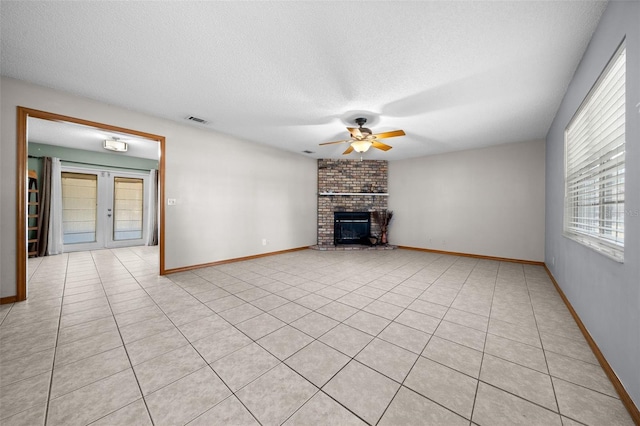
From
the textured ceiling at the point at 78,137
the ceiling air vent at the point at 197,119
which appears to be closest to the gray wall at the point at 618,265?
the ceiling air vent at the point at 197,119

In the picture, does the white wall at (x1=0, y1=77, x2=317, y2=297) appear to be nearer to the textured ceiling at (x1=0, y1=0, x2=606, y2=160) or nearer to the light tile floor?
the textured ceiling at (x1=0, y1=0, x2=606, y2=160)

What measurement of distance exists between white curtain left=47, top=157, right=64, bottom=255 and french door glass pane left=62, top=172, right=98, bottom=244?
298 millimetres

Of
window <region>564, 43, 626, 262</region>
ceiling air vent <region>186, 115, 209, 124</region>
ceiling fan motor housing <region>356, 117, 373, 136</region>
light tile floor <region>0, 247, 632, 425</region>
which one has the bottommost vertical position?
light tile floor <region>0, 247, 632, 425</region>

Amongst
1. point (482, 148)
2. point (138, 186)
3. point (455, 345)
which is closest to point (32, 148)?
point (138, 186)

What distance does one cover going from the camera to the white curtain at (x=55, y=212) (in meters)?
5.39

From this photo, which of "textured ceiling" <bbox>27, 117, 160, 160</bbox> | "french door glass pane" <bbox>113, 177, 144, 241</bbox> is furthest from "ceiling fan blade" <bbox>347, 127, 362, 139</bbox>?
"french door glass pane" <bbox>113, 177, 144, 241</bbox>

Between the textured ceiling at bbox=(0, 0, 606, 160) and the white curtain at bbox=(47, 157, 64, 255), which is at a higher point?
the textured ceiling at bbox=(0, 0, 606, 160)

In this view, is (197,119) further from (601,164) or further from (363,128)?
(601,164)

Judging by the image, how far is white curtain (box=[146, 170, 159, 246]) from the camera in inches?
272

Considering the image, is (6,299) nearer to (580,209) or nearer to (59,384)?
(59,384)

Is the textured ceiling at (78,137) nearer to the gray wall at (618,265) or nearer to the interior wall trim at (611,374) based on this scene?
the gray wall at (618,265)

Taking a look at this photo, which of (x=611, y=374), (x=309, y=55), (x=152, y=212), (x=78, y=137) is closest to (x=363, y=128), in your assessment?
(x=309, y=55)

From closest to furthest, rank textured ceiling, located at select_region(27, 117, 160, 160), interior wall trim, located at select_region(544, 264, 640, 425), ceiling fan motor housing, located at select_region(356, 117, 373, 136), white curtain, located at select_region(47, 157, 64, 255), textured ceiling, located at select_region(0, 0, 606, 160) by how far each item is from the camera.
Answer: interior wall trim, located at select_region(544, 264, 640, 425)
textured ceiling, located at select_region(0, 0, 606, 160)
ceiling fan motor housing, located at select_region(356, 117, 373, 136)
textured ceiling, located at select_region(27, 117, 160, 160)
white curtain, located at select_region(47, 157, 64, 255)

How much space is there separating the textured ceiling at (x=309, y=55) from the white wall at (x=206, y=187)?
10.4 inches
